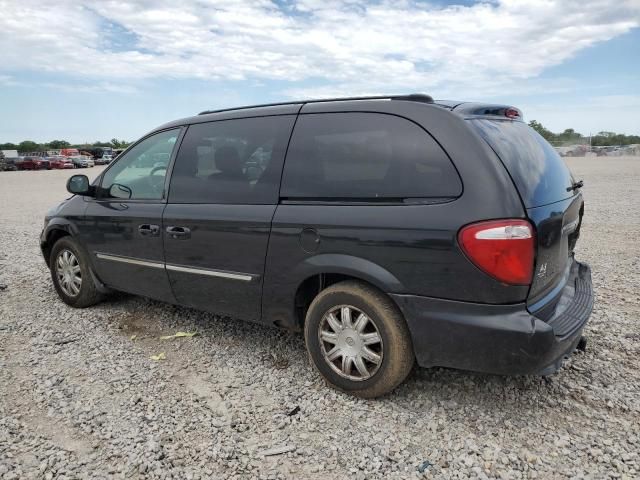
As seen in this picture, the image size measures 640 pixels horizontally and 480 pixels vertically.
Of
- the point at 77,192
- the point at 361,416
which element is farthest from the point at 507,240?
the point at 77,192

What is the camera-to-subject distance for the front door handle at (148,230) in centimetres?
375

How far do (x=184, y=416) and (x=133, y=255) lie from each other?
5.34ft

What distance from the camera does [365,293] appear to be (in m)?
2.79

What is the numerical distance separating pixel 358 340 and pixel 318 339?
294mm

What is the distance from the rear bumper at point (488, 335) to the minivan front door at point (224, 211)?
1.11 m

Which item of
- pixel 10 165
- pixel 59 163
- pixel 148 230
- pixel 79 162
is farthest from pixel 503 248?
pixel 10 165

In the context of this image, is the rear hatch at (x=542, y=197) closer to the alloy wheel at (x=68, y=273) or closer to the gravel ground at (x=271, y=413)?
the gravel ground at (x=271, y=413)

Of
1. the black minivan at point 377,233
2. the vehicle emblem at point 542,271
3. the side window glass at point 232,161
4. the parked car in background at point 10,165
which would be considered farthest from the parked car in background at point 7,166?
the vehicle emblem at point 542,271

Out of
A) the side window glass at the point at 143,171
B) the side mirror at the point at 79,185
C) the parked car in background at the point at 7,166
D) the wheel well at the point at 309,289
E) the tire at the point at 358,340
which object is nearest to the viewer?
the tire at the point at 358,340

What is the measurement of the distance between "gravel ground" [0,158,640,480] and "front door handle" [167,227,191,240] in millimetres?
901

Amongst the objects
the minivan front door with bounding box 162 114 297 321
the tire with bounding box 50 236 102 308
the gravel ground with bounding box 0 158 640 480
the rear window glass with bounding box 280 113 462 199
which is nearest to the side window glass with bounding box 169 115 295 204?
the minivan front door with bounding box 162 114 297 321

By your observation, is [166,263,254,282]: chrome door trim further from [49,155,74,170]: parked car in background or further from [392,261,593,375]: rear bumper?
[49,155,74,170]: parked car in background

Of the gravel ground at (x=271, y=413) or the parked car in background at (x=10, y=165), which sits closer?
the gravel ground at (x=271, y=413)

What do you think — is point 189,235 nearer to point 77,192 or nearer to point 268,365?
point 268,365
